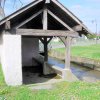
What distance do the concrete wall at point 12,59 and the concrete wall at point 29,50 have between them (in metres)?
8.81

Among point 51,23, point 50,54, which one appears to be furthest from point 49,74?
point 50,54

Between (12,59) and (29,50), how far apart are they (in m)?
9.45

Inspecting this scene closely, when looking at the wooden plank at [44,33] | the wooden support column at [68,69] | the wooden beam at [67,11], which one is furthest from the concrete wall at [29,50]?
the wooden beam at [67,11]

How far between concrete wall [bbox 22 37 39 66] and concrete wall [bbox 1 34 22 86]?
881 centimetres

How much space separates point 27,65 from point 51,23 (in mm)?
6886

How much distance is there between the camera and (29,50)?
2286cm

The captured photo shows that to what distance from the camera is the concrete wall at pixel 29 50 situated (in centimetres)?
2248

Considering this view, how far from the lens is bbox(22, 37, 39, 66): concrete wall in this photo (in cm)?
2248

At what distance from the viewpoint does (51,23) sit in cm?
1652

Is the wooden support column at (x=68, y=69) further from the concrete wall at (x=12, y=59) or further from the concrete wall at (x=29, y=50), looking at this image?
the concrete wall at (x=29, y=50)

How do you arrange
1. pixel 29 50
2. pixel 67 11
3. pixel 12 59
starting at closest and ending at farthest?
pixel 12 59, pixel 67 11, pixel 29 50

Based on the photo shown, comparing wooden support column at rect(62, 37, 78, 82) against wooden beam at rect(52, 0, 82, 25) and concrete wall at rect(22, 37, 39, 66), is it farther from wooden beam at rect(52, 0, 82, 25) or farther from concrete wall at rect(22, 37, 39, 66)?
concrete wall at rect(22, 37, 39, 66)

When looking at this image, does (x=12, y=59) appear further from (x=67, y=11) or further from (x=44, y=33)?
(x=67, y=11)

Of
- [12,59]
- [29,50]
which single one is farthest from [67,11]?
[29,50]
